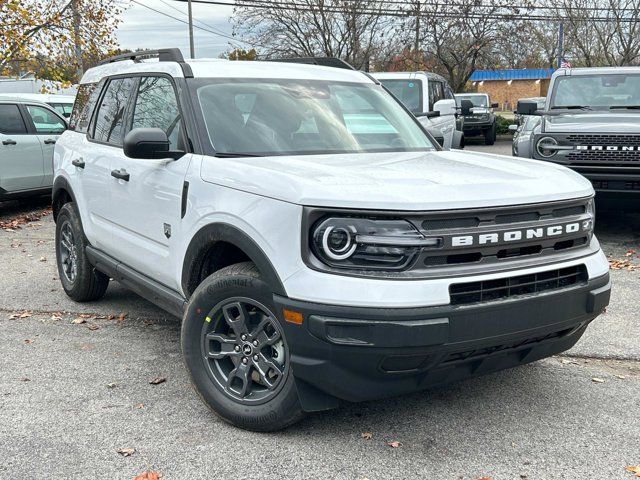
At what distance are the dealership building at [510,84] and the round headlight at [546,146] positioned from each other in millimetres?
55308

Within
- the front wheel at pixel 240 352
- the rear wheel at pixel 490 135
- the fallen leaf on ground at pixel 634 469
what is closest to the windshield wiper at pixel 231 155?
the front wheel at pixel 240 352

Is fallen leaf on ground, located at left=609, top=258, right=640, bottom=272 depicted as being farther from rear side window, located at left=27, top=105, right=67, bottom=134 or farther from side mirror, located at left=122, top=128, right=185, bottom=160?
rear side window, located at left=27, top=105, right=67, bottom=134

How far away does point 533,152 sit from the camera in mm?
7891

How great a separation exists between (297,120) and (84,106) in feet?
8.24

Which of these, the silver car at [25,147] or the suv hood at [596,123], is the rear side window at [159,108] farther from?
the silver car at [25,147]

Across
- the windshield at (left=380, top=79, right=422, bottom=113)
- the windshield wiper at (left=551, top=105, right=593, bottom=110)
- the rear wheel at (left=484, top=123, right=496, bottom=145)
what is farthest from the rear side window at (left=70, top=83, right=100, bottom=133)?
the rear wheel at (left=484, top=123, right=496, bottom=145)

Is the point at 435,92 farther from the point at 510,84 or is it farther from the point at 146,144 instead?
the point at 510,84

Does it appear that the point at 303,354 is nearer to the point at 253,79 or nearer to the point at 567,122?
the point at 253,79

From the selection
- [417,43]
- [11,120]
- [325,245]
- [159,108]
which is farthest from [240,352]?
[417,43]

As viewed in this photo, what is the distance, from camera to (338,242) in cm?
295

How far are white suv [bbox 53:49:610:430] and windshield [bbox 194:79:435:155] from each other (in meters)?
0.01

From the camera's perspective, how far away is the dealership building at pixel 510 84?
62.4 meters

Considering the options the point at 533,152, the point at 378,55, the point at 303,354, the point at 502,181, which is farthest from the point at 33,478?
the point at 378,55

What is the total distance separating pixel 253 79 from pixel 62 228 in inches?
103
